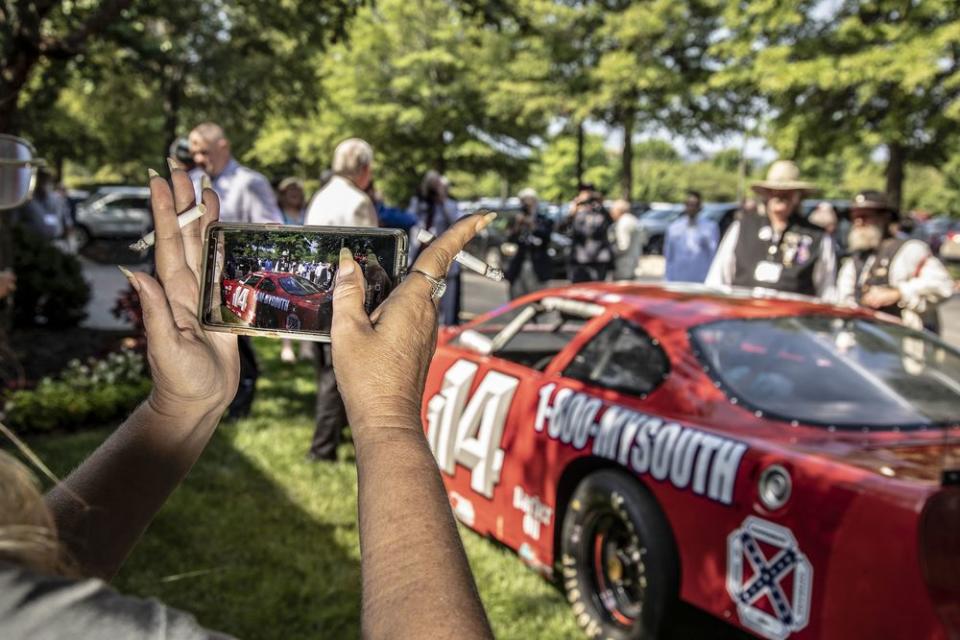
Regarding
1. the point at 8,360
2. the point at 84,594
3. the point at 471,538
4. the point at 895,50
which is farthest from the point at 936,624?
the point at 895,50

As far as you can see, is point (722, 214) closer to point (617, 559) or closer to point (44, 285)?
point (44, 285)

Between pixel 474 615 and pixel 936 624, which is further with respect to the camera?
pixel 936 624

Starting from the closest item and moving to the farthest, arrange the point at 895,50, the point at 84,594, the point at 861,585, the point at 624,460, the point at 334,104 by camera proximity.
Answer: the point at 84,594 → the point at 861,585 → the point at 624,460 → the point at 895,50 → the point at 334,104

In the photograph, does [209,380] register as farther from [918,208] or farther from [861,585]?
[918,208]

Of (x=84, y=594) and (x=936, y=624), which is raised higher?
(x=84, y=594)

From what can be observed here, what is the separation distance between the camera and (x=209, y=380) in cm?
142

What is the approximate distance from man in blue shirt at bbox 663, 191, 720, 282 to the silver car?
1814 centimetres

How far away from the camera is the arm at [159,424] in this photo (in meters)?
1.33

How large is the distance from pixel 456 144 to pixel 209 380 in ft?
99.0

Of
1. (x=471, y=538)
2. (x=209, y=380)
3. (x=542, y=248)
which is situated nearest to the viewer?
(x=209, y=380)

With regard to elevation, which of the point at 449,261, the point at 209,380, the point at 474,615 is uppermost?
the point at 449,261

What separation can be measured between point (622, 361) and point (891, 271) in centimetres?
295

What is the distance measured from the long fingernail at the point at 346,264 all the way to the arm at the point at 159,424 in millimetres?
302

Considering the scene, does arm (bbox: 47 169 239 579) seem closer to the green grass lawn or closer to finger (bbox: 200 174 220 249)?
finger (bbox: 200 174 220 249)
